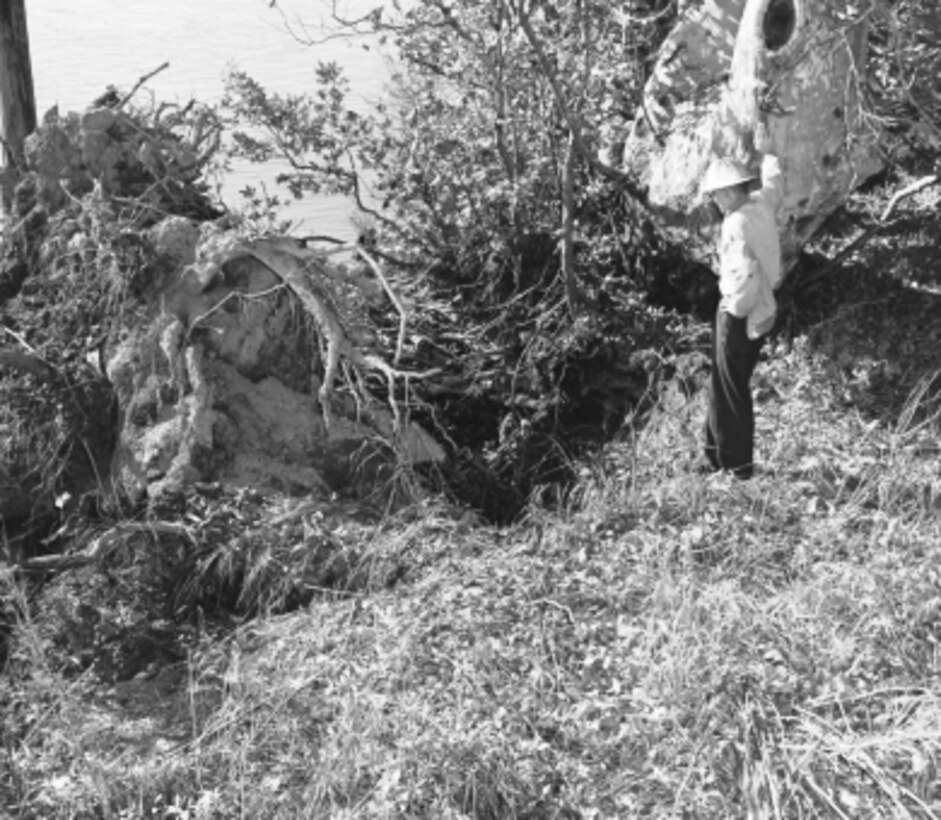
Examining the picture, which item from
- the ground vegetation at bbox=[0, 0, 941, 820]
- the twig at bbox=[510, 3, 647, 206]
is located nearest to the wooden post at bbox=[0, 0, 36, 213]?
the ground vegetation at bbox=[0, 0, 941, 820]

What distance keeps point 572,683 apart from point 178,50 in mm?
14424

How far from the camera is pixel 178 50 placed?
17344 mm

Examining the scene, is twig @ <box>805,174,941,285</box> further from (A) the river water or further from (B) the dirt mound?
(A) the river water

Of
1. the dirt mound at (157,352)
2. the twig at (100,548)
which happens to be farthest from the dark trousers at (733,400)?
the twig at (100,548)

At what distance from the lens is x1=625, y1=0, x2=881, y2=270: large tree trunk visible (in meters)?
6.48

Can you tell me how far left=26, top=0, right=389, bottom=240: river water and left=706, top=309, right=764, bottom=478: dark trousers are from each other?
7141 millimetres

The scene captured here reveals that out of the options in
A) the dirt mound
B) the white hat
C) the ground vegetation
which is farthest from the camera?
the dirt mound

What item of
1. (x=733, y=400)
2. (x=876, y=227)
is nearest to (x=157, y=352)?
(x=733, y=400)

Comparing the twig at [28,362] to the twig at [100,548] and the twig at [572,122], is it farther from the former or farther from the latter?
the twig at [572,122]

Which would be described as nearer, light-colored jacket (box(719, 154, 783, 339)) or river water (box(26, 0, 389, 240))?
light-colored jacket (box(719, 154, 783, 339))

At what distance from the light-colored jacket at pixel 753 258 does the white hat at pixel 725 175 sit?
0.11 metres

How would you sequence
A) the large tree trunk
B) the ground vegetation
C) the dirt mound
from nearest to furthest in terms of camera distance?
the ground vegetation, the dirt mound, the large tree trunk

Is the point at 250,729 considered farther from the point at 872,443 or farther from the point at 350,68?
the point at 350,68

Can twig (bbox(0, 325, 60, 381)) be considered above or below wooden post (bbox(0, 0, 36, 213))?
below
